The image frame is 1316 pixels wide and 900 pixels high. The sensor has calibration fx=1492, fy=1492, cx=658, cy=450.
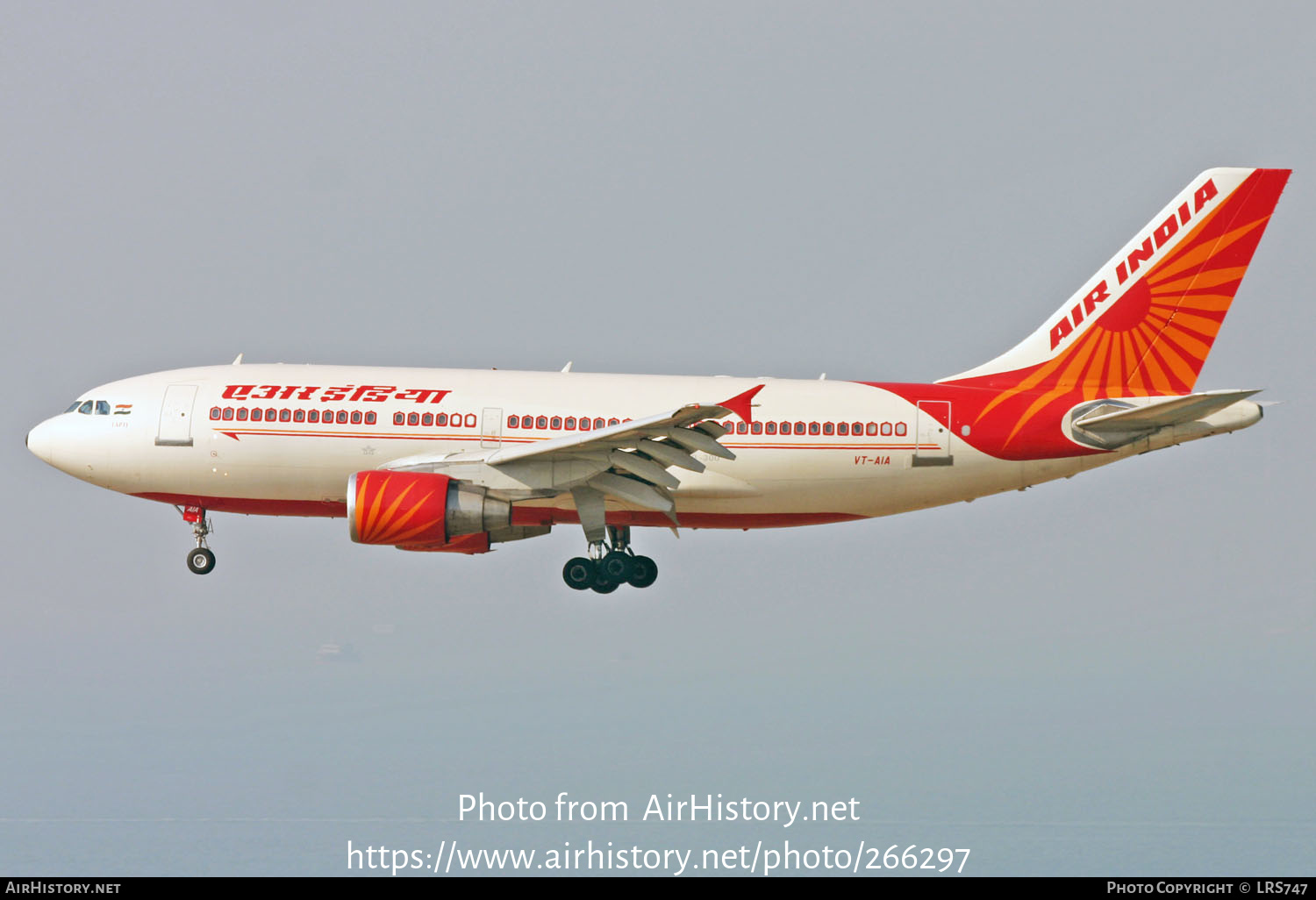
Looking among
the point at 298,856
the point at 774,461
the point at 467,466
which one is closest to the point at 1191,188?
the point at 774,461

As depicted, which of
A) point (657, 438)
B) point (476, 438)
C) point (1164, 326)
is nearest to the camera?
point (657, 438)

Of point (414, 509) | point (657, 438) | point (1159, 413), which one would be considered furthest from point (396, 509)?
point (1159, 413)

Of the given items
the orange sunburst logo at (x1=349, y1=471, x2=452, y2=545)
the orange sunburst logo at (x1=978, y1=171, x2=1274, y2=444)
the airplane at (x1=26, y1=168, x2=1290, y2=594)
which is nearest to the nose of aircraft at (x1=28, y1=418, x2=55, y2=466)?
the airplane at (x1=26, y1=168, x2=1290, y2=594)

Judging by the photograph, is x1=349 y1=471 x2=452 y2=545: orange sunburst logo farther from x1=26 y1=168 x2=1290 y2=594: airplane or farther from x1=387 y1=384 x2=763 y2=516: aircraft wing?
x1=387 y1=384 x2=763 y2=516: aircraft wing

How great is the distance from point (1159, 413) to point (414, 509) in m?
14.3

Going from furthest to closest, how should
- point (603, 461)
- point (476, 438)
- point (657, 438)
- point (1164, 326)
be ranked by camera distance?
point (1164, 326) < point (476, 438) < point (603, 461) < point (657, 438)

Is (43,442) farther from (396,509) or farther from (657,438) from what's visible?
(657,438)

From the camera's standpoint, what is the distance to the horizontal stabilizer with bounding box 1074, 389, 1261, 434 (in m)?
27.7

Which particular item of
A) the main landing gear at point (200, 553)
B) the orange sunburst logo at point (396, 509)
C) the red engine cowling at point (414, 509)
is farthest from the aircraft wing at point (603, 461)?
the main landing gear at point (200, 553)

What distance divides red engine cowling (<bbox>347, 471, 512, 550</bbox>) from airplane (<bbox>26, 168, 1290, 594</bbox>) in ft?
0.12

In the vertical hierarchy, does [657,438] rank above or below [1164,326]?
below

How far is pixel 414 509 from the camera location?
2806 cm

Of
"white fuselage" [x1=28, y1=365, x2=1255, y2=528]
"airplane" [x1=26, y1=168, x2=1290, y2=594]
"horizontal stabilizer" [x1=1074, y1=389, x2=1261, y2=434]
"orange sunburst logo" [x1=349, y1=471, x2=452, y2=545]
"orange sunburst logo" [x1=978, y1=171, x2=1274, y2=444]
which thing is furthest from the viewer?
"orange sunburst logo" [x1=978, y1=171, x2=1274, y2=444]

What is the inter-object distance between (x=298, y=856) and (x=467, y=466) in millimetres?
47029
